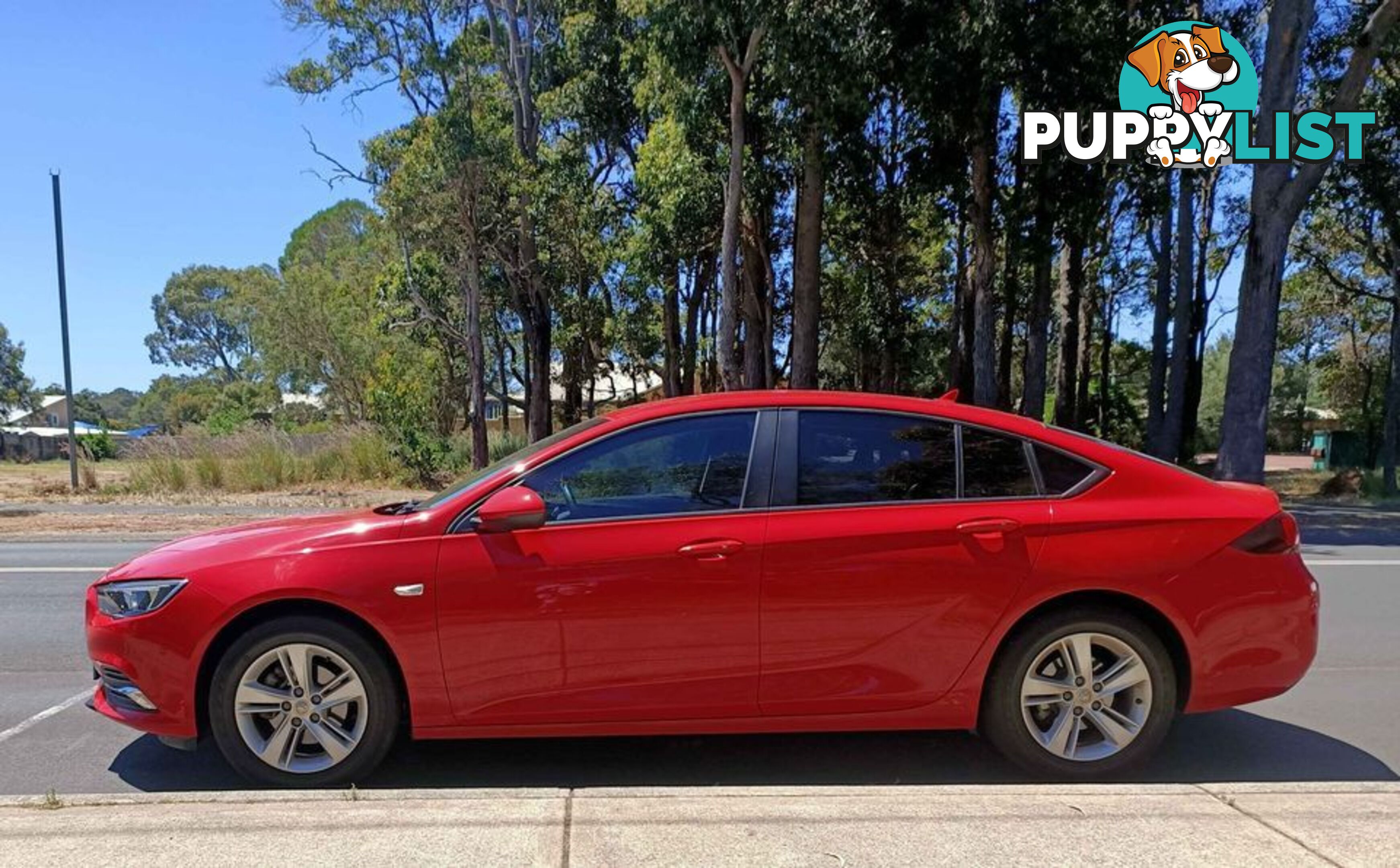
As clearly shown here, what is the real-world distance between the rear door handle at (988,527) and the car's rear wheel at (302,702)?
98.6 inches

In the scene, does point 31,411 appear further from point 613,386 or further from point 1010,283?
point 1010,283

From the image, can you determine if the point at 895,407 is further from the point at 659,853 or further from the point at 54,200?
the point at 54,200

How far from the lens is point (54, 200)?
1738 cm

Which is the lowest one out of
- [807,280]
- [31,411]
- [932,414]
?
[932,414]

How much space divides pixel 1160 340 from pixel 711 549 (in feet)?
79.5

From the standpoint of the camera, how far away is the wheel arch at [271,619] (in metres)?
3.50

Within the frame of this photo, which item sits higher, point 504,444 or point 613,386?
point 613,386

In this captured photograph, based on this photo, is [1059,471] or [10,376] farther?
[10,376]

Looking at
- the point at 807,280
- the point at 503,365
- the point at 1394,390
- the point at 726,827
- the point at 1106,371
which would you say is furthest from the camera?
the point at 503,365

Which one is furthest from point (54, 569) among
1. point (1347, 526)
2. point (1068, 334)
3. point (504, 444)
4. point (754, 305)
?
point (1068, 334)

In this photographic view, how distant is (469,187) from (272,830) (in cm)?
1805

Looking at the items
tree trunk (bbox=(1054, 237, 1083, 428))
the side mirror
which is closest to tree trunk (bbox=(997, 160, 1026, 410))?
tree trunk (bbox=(1054, 237, 1083, 428))

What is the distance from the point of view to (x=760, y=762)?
3.97m

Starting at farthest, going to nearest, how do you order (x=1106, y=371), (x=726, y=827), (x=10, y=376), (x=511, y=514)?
(x=10, y=376)
(x=1106, y=371)
(x=511, y=514)
(x=726, y=827)
